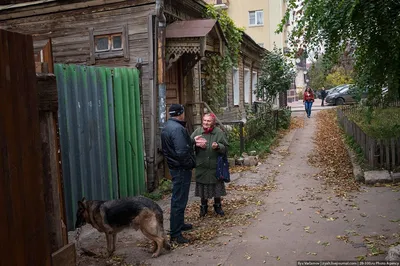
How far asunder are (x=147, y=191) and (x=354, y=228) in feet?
12.8

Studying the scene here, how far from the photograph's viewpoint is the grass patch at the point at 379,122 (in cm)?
1062

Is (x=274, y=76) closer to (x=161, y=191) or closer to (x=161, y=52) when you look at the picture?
(x=161, y=52)

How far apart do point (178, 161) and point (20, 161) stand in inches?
103

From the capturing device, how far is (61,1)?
8.66 meters

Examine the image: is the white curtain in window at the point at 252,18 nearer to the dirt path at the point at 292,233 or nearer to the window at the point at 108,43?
the window at the point at 108,43

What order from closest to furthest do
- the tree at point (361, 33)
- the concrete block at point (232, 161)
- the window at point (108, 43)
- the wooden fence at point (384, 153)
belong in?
the tree at point (361, 33) < the wooden fence at point (384, 153) < the window at point (108, 43) < the concrete block at point (232, 161)

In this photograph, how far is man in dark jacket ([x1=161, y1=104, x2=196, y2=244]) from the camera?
204 inches

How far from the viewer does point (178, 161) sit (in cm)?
518

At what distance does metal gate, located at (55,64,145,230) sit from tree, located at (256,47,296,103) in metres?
11.1

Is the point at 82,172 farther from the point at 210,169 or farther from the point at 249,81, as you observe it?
the point at 249,81

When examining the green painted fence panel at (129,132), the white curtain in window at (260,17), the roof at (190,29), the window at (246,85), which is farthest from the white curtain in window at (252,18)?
the green painted fence panel at (129,132)

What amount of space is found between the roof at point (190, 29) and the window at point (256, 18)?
27.2 meters

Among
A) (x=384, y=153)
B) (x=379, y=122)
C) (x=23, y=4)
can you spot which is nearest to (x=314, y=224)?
(x=384, y=153)

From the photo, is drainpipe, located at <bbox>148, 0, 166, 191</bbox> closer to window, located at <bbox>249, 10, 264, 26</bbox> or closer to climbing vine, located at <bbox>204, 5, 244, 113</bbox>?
climbing vine, located at <bbox>204, 5, 244, 113</bbox>
